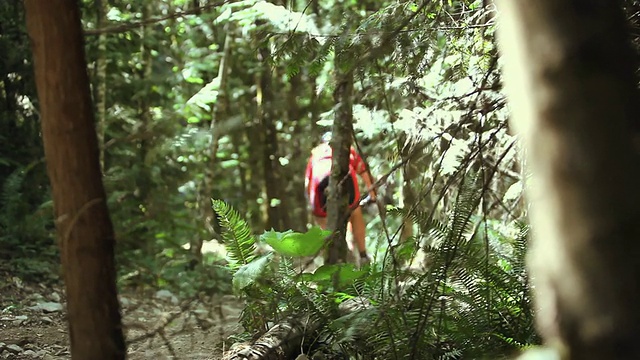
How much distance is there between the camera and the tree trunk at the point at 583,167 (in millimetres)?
1325

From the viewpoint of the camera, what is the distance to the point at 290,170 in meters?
13.2

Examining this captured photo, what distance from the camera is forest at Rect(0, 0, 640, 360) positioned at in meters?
1.37

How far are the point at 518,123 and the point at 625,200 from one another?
0.31 m

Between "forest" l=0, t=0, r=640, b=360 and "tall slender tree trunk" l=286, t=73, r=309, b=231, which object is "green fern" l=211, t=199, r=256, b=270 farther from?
"tall slender tree trunk" l=286, t=73, r=309, b=231

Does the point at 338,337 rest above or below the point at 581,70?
below

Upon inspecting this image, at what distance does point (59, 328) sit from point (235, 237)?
5.34 ft

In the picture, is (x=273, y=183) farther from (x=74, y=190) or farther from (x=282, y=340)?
(x=74, y=190)

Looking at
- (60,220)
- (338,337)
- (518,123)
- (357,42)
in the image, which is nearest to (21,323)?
(338,337)

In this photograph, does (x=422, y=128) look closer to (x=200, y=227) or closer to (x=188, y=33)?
(x=200, y=227)

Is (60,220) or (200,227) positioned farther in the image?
(200,227)

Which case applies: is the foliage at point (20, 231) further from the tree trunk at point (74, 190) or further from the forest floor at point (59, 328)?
the tree trunk at point (74, 190)

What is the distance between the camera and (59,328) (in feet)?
16.9

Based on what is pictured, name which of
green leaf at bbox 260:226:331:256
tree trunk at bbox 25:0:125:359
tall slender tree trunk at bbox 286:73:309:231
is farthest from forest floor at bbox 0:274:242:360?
tall slender tree trunk at bbox 286:73:309:231

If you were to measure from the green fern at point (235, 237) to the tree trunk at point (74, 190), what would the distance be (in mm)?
2328
